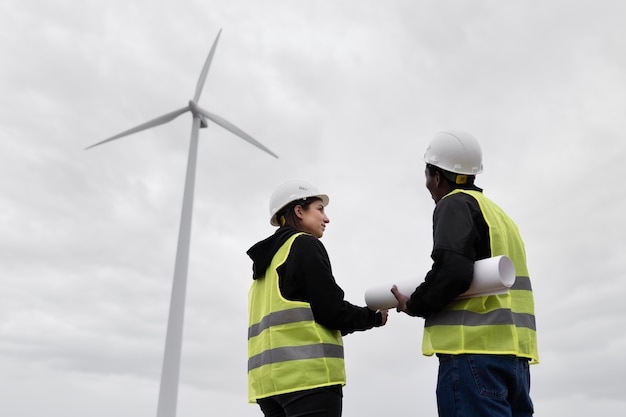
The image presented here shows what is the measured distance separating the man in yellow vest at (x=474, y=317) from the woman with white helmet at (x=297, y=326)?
73 cm

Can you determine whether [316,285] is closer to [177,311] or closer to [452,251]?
[452,251]

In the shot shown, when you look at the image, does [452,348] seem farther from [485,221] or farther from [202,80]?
[202,80]

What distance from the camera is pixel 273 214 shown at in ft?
25.8

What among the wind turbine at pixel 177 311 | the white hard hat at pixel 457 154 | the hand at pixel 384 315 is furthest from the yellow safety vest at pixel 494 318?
the wind turbine at pixel 177 311

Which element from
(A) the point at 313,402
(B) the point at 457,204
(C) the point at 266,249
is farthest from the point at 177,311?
(B) the point at 457,204

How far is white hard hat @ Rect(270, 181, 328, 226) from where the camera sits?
302 inches

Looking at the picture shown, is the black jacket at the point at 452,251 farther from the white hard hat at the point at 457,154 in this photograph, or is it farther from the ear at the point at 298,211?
the ear at the point at 298,211

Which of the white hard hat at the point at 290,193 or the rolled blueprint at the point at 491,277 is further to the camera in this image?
the white hard hat at the point at 290,193

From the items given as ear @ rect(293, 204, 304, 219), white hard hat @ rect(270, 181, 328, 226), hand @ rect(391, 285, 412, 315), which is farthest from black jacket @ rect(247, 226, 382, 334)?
white hard hat @ rect(270, 181, 328, 226)

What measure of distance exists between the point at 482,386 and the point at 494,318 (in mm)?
576

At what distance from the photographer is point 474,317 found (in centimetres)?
583

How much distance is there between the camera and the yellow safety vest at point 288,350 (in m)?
6.33

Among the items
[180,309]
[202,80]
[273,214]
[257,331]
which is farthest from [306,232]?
[202,80]

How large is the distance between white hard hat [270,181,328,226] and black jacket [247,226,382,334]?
2.03 feet
